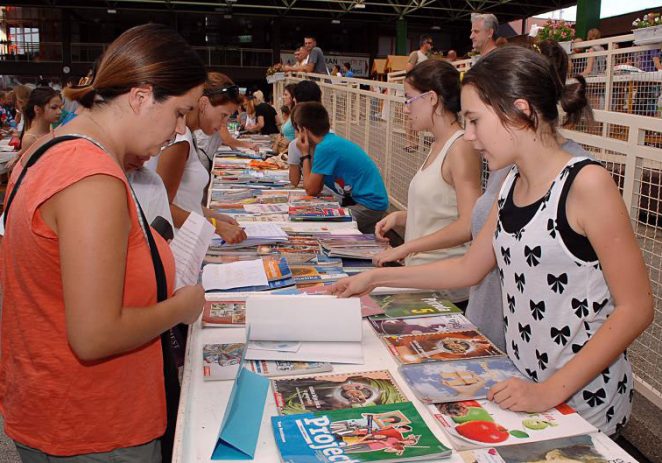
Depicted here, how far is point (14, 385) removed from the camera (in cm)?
123

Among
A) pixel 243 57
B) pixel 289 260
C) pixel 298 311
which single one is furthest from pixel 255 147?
pixel 243 57

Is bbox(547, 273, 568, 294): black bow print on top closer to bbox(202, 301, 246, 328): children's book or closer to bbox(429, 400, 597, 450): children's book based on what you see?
bbox(429, 400, 597, 450): children's book

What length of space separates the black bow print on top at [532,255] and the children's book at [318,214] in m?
1.92

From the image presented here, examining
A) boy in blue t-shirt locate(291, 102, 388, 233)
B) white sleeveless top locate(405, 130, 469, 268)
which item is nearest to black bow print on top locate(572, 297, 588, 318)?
white sleeveless top locate(405, 130, 469, 268)

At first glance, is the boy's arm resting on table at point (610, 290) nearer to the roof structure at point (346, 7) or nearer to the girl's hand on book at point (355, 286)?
the girl's hand on book at point (355, 286)

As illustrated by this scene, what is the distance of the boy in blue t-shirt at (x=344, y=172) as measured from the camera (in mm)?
3959

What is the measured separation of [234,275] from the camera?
2141 mm

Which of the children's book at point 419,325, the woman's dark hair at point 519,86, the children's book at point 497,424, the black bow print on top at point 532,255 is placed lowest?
the children's book at point 497,424

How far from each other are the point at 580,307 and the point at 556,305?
5 centimetres

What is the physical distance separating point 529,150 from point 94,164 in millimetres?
889

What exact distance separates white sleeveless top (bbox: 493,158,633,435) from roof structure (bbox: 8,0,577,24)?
21.3m

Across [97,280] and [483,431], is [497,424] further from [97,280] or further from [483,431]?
[97,280]

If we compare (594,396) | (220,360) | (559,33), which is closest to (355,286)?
(220,360)

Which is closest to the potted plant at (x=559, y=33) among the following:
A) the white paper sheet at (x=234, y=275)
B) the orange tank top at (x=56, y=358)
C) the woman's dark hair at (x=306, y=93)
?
the woman's dark hair at (x=306, y=93)
